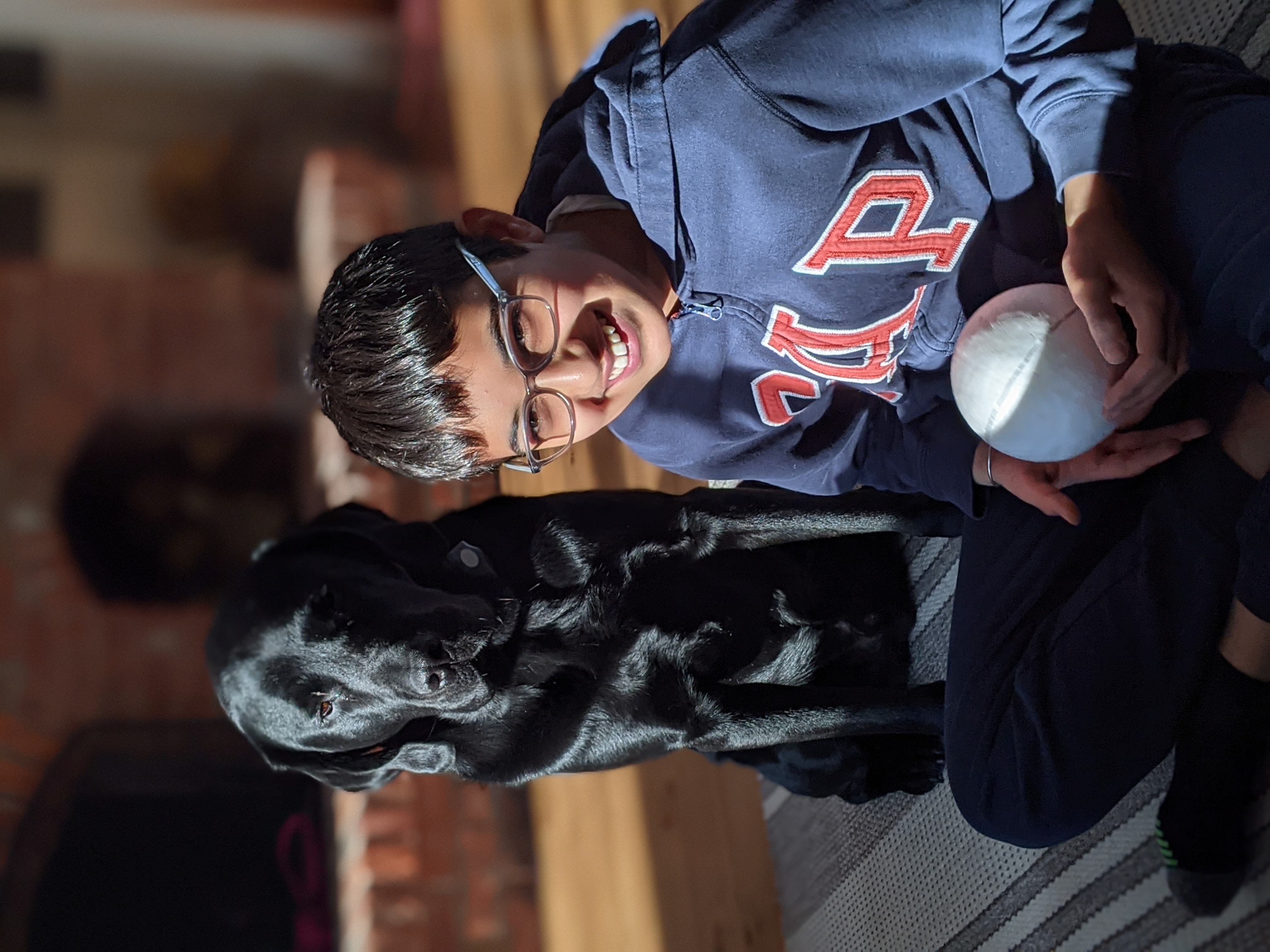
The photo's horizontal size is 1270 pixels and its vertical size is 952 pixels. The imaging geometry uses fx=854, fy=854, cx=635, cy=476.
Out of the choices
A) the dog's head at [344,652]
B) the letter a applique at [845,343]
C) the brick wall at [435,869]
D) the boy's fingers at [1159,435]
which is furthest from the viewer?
the brick wall at [435,869]

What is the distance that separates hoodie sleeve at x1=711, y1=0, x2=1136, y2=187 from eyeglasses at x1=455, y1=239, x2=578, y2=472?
0.24 meters

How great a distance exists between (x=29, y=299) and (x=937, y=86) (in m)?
0.95

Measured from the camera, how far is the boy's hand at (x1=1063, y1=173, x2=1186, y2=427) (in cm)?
58

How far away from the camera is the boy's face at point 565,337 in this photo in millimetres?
672

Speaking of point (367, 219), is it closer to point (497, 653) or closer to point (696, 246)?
point (696, 246)

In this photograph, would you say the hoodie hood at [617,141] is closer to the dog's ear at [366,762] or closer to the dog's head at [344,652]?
the dog's head at [344,652]

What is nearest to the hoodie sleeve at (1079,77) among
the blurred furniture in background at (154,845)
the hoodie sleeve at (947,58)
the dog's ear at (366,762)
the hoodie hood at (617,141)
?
the hoodie sleeve at (947,58)

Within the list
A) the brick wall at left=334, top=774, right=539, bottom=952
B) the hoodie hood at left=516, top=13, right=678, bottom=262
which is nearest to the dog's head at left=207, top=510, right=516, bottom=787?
the hoodie hood at left=516, top=13, right=678, bottom=262

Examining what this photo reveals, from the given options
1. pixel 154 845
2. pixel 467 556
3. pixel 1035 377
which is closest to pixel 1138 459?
pixel 1035 377

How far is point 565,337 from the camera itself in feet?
2.27

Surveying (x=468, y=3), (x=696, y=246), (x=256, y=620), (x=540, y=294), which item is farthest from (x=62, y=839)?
(x=468, y=3)

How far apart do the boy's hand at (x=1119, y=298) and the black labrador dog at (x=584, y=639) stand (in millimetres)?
283

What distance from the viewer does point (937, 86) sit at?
2.10ft

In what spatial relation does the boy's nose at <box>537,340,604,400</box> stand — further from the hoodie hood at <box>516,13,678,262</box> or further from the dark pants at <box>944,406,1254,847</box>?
the dark pants at <box>944,406,1254,847</box>
